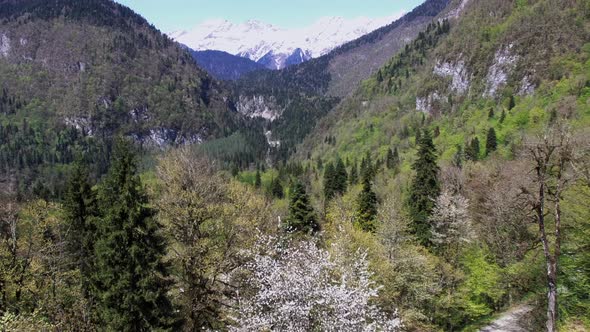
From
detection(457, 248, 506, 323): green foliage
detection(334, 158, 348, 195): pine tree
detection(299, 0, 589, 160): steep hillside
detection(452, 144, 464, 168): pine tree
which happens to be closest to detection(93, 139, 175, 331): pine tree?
detection(457, 248, 506, 323): green foliage

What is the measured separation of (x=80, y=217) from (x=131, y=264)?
1315cm

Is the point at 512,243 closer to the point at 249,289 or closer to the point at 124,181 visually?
the point at 249,289

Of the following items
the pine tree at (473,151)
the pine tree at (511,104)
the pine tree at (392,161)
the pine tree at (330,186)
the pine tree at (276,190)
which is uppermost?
the pine tree at (511,104)

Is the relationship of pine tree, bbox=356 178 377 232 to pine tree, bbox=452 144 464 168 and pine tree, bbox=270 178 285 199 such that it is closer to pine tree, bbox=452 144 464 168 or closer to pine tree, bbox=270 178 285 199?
pine tree, bbox=452 144 464 168

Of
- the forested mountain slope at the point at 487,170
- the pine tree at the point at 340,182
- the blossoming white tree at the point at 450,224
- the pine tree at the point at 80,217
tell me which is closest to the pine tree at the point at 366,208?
the forested mountain slope at the point at 487,170

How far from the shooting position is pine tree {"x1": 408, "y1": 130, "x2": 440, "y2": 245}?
46.9m

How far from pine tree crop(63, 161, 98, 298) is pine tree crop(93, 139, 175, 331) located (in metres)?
9.46

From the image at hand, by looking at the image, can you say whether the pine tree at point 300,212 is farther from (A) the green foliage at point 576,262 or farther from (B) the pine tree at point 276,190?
(B) the pine tree at point 276,190

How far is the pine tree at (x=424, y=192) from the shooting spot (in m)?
46.9

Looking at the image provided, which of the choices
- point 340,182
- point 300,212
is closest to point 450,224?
point 300,212

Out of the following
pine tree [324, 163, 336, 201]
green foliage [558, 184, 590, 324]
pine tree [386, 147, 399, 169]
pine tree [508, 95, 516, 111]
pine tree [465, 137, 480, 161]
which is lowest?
pine tree [386, 147, 399, 169]

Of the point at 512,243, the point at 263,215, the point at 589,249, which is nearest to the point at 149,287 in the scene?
the point at 263,215

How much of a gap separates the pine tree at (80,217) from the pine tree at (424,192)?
31.3 meters

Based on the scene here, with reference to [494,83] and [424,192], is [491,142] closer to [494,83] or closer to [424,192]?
[494,83]
